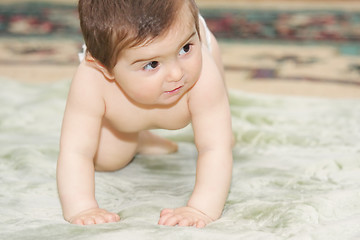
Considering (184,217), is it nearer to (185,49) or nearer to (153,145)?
(185,49)

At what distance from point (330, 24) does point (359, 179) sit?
5.84ft

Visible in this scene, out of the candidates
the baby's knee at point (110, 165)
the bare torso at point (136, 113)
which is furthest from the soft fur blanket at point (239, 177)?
the bare torso at point (136, 113)

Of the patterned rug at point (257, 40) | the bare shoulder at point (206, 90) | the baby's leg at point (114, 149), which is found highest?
the bare shoulder at point (206, 90)

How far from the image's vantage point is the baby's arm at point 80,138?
0.84 meters

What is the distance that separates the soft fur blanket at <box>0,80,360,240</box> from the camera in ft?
2.50

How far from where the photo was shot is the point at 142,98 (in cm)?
79

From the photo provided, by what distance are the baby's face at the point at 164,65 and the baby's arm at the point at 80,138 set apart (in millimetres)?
76

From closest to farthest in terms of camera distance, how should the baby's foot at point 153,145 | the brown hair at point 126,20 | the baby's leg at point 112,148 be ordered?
1. the brown hair at point 126,20
2. the baby's leg at point 112,148
3. the baby's foot at point 153,145

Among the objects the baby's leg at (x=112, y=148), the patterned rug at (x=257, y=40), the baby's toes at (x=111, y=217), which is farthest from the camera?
the patterned rug at (x=257, y=40)

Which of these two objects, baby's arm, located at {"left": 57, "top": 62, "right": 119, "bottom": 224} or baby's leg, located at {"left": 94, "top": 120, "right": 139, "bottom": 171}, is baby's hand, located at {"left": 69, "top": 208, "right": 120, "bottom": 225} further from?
baby's leg, located at {"left": 94, "top": 120, "right": 139, "bottom": 171}

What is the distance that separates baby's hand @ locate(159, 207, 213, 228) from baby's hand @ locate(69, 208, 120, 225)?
7cm

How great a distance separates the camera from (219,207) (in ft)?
2.72

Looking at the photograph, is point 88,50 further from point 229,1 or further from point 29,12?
point 229,1

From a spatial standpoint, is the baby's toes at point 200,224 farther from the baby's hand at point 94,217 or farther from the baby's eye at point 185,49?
the baby's eye at point 185,49
